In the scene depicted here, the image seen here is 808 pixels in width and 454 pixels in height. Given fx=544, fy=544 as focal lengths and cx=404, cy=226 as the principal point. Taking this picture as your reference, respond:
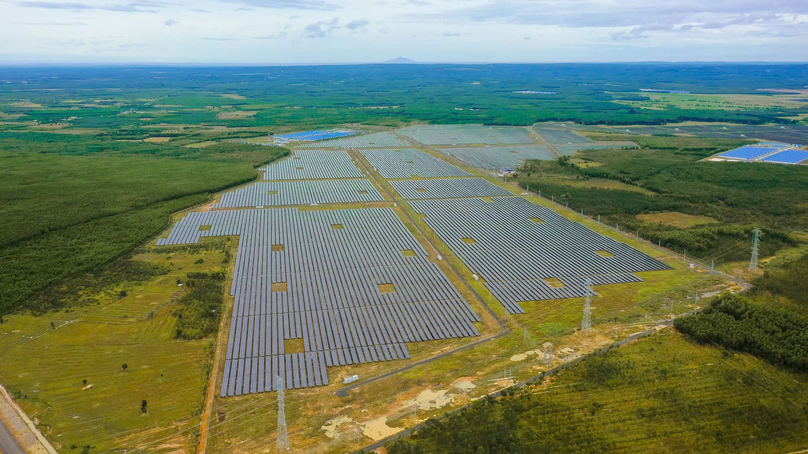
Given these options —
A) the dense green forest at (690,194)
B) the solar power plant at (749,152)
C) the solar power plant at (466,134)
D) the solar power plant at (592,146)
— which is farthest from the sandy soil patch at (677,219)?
the solar power plant at (466,134)

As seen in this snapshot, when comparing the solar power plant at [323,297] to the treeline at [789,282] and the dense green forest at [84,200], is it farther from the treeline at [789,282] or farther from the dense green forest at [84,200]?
the treeline at [789,282]

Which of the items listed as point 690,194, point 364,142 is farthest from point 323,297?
point 364,142

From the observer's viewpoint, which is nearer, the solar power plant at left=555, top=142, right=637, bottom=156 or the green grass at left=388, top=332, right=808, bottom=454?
the green grass at left=388, top=332, right=808, bottom=454

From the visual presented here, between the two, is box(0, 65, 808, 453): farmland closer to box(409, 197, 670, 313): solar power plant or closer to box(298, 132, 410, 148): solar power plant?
box(409, 197, 670, 313): solar power plant

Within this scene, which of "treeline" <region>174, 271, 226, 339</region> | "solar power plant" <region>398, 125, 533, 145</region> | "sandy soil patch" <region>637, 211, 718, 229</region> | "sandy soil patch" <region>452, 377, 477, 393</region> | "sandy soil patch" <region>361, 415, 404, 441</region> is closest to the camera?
"sandy soil patch" <region>361, 415, 404, 441</region>

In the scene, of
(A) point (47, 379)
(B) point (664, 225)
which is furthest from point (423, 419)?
(B) point (664, 225)

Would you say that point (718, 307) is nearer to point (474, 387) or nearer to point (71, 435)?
point (474, 387)

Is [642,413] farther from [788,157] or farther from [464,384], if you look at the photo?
[788,157]

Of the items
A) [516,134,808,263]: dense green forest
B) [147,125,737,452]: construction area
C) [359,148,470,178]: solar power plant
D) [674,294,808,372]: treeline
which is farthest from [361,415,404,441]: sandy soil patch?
[359,148,470,178]: solar power plant
